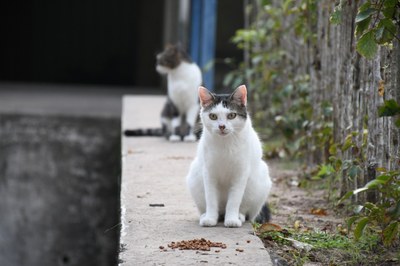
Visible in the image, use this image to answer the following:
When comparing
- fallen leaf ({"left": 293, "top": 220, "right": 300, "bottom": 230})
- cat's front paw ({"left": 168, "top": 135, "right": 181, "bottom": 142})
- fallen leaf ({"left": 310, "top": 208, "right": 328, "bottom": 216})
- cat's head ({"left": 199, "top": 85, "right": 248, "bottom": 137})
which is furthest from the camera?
cat's front paw ({"left": 168, "top": 135, "right": 181, "bottom": 142})

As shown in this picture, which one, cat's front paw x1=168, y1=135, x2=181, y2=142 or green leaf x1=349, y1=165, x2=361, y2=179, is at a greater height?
green leaf x1=349, y1=165, x2=361, y2=179

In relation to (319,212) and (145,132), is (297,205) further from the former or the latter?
(145,132)

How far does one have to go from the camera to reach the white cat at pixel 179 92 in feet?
25.8

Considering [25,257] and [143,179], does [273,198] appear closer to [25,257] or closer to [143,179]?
[143,179]

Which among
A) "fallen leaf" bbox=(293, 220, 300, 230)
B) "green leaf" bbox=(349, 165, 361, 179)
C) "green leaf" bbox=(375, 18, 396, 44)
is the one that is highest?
"green leaf" bbox=(375, 18, 396, 44)

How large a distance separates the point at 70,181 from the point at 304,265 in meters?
5.16

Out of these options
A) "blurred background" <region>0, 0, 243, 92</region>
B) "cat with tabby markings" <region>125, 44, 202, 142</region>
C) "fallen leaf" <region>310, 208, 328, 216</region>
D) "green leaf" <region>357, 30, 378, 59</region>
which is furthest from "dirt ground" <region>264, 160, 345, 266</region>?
"blurred background" <region>0, 0, 243, 92</region>

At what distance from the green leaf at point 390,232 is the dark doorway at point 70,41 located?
14841 mm

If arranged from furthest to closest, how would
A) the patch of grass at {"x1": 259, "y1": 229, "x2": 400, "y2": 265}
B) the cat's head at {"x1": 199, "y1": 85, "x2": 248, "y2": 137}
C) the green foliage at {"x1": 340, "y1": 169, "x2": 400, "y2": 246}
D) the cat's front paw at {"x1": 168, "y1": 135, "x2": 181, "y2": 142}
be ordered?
the cat's front paw at {"x1": 168, "y1": 135, "x2": 181, "y2": 142}, the cat's head at {"x1": 199, "y1": 85, "x2": 248, "y2": 137}, the patch of grass at {"x1": 259, "y1": 229, "x2": 400, "y2": 265}, the green foliage at {"x1": 340, "y1": 169, "x2": 400, "y2": 246}

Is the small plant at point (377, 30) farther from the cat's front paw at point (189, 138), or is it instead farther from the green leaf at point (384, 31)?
the cat's front paw at point (189, 138)

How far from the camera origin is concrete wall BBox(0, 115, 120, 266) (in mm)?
8000

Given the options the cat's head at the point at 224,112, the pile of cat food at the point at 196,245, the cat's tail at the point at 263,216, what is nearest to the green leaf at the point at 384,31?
the cat's head at the point at 224,112

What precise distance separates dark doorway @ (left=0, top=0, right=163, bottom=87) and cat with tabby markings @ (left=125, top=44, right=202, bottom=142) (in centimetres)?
1039

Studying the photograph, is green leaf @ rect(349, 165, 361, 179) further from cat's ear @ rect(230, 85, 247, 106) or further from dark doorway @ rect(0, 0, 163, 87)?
dark doorway @ rect(0, 0, 163, 87)
